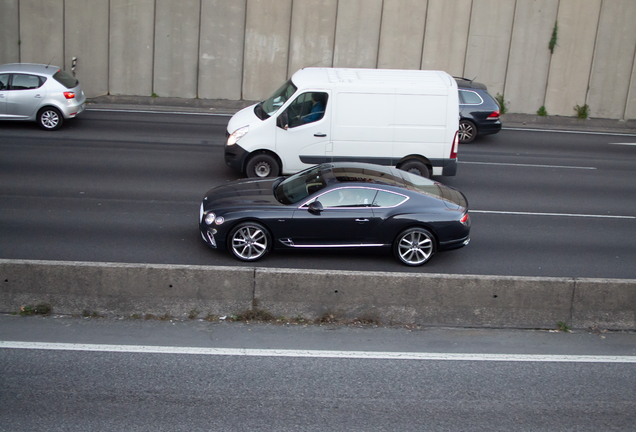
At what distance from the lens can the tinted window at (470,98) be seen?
17.4m

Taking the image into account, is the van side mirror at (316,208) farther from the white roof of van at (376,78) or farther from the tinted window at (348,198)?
the white roof of van at (376,78)

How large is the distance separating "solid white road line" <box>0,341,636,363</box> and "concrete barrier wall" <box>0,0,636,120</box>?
1690cm

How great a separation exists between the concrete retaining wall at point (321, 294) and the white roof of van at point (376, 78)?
226 inches

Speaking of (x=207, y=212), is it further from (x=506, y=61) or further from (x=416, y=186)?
(x=506, y=61)

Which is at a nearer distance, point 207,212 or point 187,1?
point 207,212

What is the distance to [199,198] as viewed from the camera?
11992mm

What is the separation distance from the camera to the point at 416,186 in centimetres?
952

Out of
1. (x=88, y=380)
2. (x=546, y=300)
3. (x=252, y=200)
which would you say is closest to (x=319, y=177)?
(x=252, y=200)

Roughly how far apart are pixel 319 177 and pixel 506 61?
52.6 feet

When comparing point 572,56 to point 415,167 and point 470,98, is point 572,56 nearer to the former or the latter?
point 470,98

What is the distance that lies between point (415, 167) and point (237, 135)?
12.3 feet

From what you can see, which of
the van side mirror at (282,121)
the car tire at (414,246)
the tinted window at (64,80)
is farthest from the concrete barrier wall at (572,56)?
the tinted window at (64,80)

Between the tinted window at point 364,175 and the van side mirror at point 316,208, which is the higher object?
the tinted window at point 364,175

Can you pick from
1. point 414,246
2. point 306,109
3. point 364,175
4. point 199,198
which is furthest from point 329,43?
point 414,246
